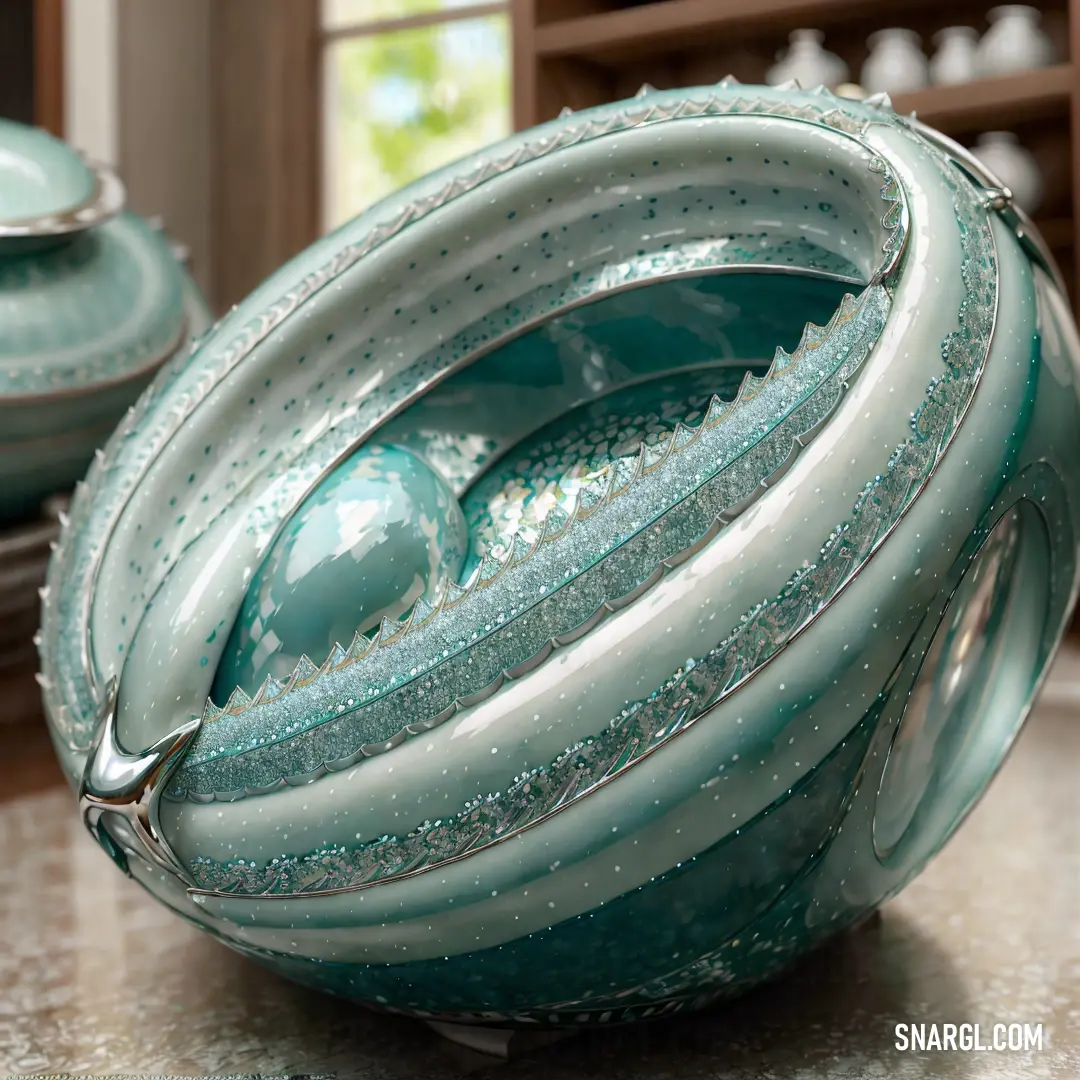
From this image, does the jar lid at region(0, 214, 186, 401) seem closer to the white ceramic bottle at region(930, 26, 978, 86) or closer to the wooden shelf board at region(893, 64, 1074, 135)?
the wooden shelf board at region(893, 64, 1074, 135)

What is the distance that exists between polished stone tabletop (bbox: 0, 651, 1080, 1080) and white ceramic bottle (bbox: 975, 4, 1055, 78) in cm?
126

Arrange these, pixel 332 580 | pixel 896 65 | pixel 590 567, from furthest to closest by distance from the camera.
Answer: pixel 896 65, pixel 332 580, pixel 590 567

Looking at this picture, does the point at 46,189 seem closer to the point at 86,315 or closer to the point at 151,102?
the point at 86,315

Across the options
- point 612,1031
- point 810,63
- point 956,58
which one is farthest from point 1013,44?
point 612,1031

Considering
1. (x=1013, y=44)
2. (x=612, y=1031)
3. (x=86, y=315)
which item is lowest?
(x=612, y=1031)

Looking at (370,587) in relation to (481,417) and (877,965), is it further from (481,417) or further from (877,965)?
(877,965)

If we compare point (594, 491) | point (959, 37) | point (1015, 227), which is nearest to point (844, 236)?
point (1015, 227)

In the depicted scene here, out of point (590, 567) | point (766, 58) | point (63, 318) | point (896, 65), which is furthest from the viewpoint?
point (766, 58)

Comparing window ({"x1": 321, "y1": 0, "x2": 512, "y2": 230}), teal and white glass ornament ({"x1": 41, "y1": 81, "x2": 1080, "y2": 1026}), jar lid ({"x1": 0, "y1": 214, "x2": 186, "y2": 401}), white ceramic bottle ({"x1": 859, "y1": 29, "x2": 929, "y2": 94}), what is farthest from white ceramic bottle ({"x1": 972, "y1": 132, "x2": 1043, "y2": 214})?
teal and white glass ornament ({"x1": 41, "y1": 81, "x2": 1080, "y2": 1026})

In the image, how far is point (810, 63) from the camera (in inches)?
75.5

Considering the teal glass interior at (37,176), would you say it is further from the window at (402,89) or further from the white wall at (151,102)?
the window at (402,89)

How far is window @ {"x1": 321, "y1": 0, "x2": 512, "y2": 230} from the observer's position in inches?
95.4

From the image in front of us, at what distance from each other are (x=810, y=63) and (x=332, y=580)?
5.18 ft

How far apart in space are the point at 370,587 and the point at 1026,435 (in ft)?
0.95
